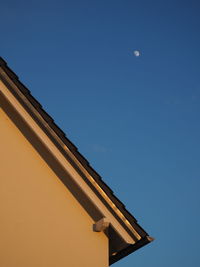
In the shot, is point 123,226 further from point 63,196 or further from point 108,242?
point 63,196

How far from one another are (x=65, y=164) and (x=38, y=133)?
0.88 metres

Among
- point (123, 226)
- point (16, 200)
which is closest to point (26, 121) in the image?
point (16, 200)

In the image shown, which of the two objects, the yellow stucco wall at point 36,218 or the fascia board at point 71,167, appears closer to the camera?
the yellow stucco wall at point 36,218

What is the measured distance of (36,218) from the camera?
18.5ft

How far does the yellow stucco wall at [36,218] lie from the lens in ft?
17.5

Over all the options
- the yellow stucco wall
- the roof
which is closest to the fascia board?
the roof

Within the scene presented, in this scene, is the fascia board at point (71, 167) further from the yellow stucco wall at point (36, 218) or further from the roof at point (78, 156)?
the yellow stucco wall at point (36, 218)

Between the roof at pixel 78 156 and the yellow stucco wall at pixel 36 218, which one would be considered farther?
the roof at pixel 78 156

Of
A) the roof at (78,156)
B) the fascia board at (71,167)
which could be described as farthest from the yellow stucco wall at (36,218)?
the roof at (78,156)

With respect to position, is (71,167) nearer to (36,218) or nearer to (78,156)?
(78,156)

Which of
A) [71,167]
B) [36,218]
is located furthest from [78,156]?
[36,218]

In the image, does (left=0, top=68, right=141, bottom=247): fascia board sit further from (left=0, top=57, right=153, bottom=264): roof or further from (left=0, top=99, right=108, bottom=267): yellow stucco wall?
(left=0, top=99, right=108, bottom=267): yellow stucco wall

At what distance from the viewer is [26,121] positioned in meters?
6.21

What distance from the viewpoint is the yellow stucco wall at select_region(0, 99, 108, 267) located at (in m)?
5.33
